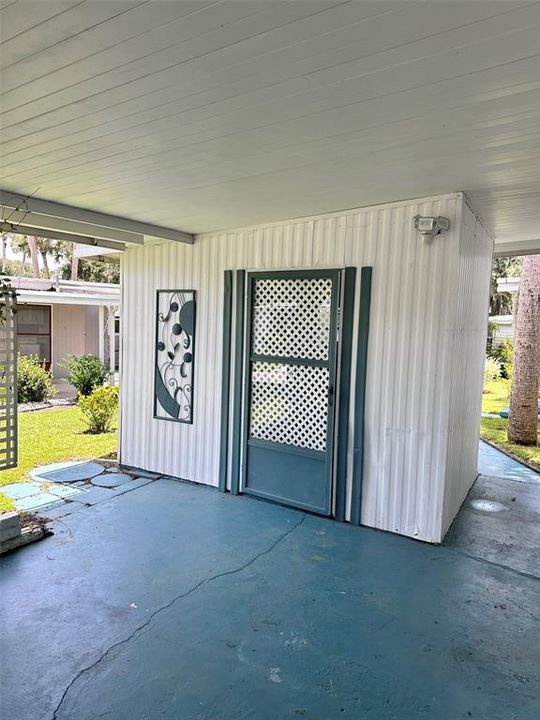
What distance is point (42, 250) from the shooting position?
2331 centimetres

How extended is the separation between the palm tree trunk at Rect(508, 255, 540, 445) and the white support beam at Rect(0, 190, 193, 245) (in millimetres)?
5472

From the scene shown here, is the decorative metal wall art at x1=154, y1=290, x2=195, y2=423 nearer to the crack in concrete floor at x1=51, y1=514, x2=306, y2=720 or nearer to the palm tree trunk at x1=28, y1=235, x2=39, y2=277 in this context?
the crack in concrete floor at x1=51, y1=514, x2=306, y2=720

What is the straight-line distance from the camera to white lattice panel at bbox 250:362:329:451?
14.5 ft

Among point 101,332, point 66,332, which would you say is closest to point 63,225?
point 101,332

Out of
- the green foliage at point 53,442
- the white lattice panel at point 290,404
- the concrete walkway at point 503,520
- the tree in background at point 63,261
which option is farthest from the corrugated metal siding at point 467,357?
the tree in background at point 63,261

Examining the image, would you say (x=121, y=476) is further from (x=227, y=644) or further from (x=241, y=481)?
(x=227, y=644)

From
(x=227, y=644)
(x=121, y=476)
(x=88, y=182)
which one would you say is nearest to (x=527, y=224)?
(x=88, y=182)

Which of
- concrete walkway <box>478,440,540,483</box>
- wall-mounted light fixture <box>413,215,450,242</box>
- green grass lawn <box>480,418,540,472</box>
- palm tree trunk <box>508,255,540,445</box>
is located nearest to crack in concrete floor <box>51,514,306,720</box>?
wall-mounted light fixture <box>413,215,450,242</box>

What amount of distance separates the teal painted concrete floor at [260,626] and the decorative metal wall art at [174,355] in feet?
5.09

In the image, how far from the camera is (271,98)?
209 cm

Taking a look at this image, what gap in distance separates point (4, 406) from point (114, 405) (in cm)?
358

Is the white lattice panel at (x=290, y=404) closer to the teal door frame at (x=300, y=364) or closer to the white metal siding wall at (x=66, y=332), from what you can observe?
the teal door frame at (x=300, y=364)

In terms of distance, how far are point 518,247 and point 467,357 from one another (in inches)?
85.9

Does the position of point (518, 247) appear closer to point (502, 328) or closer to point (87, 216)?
point (87, 216)
